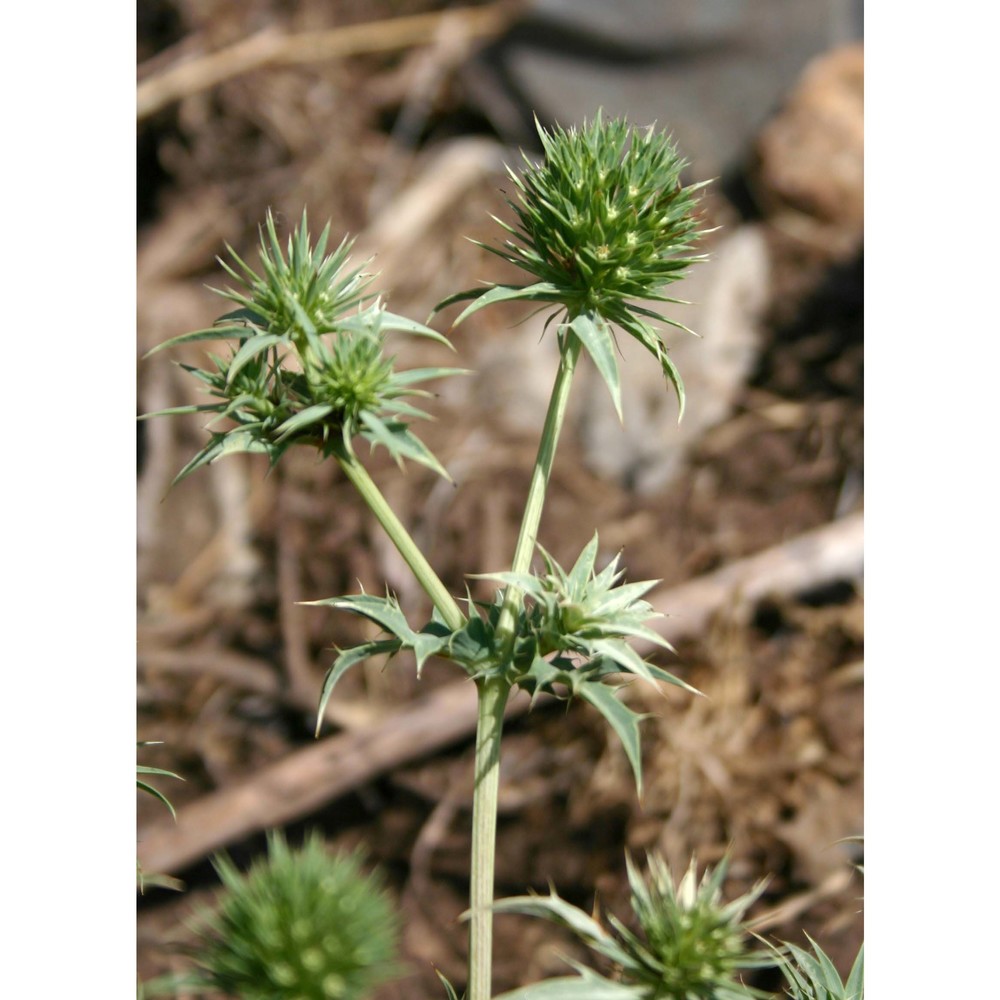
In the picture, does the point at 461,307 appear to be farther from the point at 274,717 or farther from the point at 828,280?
the point at 274,717

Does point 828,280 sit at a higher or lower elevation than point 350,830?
higher

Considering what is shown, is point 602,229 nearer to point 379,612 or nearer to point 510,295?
point 510,295

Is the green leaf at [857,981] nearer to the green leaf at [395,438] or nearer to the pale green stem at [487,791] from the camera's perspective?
the pale green stem at [487,791]

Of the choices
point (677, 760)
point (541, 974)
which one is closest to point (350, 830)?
point (541, 974)

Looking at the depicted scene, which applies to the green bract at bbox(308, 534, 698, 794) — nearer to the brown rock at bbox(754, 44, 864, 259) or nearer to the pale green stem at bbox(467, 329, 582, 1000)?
the pale green stem at bbox(467, 329, 582, 1000)

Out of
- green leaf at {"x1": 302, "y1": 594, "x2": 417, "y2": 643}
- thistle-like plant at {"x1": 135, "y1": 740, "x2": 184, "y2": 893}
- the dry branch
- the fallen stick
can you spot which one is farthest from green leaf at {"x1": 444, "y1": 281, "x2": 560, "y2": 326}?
the dry branch
